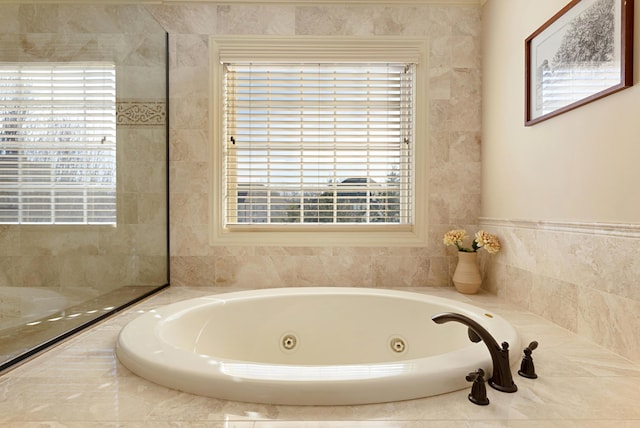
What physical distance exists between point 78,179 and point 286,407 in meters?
1.26

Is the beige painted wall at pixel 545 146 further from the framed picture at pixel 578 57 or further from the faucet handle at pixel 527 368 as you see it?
the faucet handle at pixel 527 368

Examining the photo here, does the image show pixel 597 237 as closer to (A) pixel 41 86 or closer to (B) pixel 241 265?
(B) pixel 241 265

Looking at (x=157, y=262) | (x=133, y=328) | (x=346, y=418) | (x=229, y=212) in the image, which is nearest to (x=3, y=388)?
(x=133, y=328)

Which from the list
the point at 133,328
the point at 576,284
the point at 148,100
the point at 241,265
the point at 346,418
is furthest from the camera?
the point at 241,265

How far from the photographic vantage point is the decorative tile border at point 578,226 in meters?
1.10

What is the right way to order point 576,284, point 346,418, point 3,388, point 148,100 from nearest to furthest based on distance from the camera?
point 346,418
point 3,388
point 576,284
point 148,100

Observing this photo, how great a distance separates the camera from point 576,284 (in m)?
1.34

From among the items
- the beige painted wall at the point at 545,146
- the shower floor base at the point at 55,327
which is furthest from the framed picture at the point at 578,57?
the shower floor base at the point at 55,327

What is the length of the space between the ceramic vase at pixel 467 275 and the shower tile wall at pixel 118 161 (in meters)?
1.73

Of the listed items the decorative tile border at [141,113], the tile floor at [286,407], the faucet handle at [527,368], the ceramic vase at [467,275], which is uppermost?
the decorative tile border at [141,113]

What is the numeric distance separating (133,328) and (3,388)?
0.34m

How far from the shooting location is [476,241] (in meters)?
1.94

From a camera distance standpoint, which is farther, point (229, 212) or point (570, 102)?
point (229, 212)

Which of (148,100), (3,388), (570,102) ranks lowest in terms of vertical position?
(3,388)
